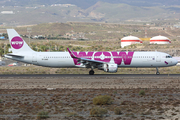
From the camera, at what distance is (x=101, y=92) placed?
90.2 ft

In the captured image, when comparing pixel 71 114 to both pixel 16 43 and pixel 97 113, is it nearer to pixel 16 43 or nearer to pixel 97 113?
pixel 97 113

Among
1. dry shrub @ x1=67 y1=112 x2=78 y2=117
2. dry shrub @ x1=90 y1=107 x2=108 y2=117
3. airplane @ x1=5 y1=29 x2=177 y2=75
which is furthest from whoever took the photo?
airplane @ x1=5 y1=29 x2=177 y2=75

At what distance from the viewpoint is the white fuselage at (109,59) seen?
45.0 m

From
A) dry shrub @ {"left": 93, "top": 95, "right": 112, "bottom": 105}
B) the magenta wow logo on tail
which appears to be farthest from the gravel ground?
the magenta wow logo on tail

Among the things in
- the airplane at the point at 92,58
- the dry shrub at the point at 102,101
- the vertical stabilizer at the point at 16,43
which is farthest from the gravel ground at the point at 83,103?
the vertical stabilizer at the point at 16,43

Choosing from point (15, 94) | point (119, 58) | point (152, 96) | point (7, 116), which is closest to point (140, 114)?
point (152, 96)

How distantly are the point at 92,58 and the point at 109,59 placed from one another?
9.10 feet

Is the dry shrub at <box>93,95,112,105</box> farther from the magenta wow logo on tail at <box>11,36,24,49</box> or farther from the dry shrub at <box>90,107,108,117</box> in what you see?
the magenta wow logo on tail at <box>11,36,24,49</box>

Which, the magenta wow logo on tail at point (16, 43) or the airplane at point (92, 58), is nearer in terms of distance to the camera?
the airplane at point (92, 58)

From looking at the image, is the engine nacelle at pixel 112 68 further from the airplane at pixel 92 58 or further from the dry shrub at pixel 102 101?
the dry shrub at pixel 102 101

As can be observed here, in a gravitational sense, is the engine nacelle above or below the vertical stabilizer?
below

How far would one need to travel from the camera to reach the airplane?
44844mm

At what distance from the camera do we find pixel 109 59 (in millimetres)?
45062

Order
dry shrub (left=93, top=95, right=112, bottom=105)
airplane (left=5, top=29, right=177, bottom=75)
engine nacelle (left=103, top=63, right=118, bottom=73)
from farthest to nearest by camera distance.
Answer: airplane (left=5, top=29, right=177, bottom=75) → engine nacelle (left=103, top=63, right=118, bottom=73) → dry shrub (left=93, top=95, right=112, bottom=105)
